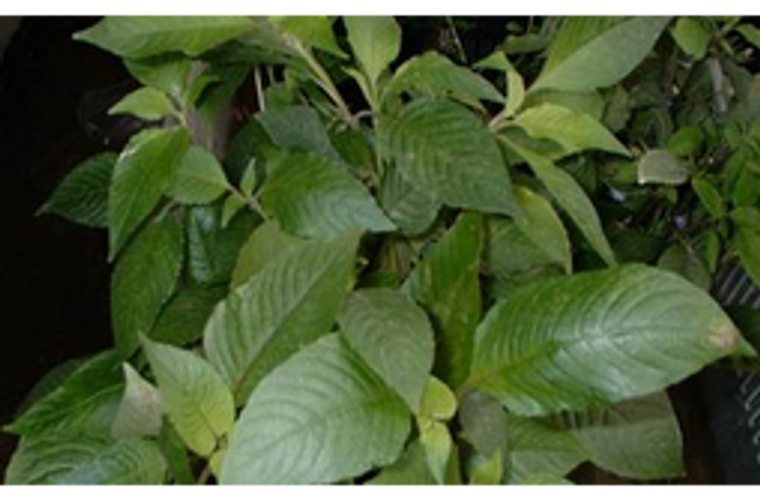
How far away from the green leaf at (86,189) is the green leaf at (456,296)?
24 centimetres

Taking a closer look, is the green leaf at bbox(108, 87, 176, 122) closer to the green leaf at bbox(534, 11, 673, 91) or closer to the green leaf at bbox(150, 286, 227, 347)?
the green leaf at bbox(150, 286, 227, 347)

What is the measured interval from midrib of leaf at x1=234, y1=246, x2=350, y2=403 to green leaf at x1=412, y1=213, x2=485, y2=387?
0.21 feet

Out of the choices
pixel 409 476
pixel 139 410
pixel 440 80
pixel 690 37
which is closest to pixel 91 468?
pixel 139 410

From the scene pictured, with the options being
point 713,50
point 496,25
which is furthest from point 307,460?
point 496,25

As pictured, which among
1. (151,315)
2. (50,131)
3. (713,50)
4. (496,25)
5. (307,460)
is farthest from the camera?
(50,131)

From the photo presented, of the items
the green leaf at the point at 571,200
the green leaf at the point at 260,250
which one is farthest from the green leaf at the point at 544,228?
the green leaf at the point at 260,250

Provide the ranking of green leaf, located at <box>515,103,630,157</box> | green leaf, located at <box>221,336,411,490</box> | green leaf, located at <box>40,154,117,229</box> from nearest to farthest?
green leaf, located at <box>221,336,411,490</box>, green leaf, located at <box>515,103,630,157</box>, green leaf, located at <box>40,154,117,229</box>

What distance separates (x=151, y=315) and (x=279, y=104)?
0.50ft

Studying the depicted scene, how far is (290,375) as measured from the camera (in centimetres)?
33

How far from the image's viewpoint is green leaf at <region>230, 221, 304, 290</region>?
42 centimetres

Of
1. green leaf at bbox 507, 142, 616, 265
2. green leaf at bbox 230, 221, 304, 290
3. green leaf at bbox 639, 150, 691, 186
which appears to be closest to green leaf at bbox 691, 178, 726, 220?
green leaf at bbox 639, 150, 691, 186

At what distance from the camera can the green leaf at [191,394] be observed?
349 millimetres

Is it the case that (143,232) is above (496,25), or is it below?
above
